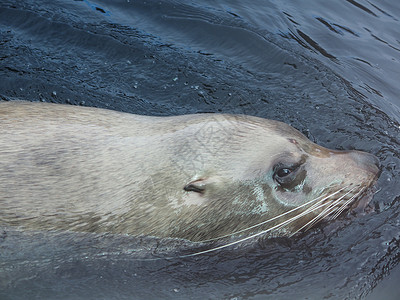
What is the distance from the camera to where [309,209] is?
4293 millimetres

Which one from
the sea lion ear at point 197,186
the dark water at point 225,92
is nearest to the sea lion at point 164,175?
the sea lion ear at point 197,186

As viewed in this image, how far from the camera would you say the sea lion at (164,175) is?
3.86 metres

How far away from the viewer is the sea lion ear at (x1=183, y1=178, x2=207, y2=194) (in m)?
4.04

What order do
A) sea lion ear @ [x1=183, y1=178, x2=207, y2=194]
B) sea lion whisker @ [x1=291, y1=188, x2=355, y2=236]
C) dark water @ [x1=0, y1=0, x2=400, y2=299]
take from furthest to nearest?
sea lion whisker @ [x1=291, y1=188, x2=355, y2=236] < dark water @ [x1=0, y1=0, x2=400, y2=299] < sea lion ear @ [x1=183, y1=178, x2=207, y2=194]

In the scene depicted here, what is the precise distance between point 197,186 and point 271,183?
0.60 meters

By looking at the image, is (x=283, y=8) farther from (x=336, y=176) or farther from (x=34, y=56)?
(x=336, y=176)

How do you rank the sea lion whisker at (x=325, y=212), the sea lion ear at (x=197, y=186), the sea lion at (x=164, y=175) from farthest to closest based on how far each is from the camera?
the sea lion whisker at (x=325, y=212)
the sea lion ear at (x=197, y=186)
the sea lion at (x=164, y=175)

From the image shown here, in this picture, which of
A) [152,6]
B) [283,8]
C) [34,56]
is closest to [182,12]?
[152,6]

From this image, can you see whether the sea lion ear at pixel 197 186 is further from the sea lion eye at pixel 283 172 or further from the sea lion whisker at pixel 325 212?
the sea lion whisker at pixel 325 212

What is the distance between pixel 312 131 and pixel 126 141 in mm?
2487

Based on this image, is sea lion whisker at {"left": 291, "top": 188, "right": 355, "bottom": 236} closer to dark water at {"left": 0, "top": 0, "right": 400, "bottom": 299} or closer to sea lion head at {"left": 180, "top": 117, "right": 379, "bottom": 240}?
sea lion head at {"left": 180, "top": 117, "right": 379, "bottom": 240}

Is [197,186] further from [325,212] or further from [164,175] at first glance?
[325,212]

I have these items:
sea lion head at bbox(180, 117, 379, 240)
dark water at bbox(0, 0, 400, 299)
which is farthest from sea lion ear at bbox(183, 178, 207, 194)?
dark water at bbox(0, 0, 400, 299)

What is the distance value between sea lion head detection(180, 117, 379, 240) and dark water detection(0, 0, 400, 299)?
11.6 inches
